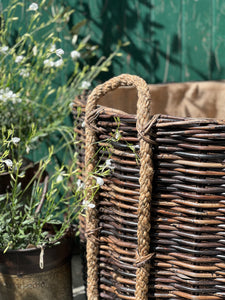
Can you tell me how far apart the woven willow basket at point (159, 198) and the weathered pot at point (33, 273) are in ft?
0.52

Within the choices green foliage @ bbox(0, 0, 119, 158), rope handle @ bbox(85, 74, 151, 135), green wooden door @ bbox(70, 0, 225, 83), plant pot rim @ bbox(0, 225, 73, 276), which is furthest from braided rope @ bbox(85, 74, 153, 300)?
green wooden door @ bbox(70, 0, 225, 83)

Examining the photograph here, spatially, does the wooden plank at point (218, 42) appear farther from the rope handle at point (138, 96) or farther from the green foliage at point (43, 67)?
the rope handle at point (138, 96)

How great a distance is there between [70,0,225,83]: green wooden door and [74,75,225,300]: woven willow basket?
0.66m

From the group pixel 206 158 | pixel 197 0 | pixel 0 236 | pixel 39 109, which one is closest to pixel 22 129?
pixel 39 109

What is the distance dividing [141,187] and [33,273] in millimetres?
407

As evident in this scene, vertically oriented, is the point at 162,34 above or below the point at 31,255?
above

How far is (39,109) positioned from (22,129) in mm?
184

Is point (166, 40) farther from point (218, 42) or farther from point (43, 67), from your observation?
point (43, 67)

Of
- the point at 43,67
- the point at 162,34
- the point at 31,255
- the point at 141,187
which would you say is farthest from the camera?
the point at 162,34

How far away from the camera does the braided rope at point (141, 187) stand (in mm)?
979

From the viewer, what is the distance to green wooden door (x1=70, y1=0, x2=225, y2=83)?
1671mm

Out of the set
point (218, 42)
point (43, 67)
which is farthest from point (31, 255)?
point (218, 42)

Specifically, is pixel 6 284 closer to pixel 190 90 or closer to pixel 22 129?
pixel 22 129

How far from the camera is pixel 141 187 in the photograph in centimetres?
100
